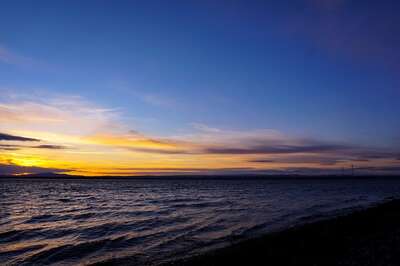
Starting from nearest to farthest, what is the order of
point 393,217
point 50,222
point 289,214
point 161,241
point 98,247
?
point 98,247
point 161,241
point 393,217
point 50,222
point 289,214

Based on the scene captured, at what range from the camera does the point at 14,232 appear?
2445 cm

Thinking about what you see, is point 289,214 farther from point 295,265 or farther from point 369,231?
point 295,265

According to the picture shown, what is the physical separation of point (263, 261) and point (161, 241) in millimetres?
8892

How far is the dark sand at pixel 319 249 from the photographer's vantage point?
44.5 feet

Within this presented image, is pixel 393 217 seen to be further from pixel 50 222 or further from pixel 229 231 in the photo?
pixel 50 222

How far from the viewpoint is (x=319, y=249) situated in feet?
51.3

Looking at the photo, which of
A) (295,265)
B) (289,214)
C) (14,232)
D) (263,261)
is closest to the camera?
(295,265)

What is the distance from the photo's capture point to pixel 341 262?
13.0m

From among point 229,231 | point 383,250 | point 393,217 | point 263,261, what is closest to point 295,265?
point 263,261

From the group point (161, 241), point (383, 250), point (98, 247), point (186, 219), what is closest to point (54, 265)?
point (98, 247)

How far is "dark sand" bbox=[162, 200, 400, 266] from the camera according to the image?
1355 cm

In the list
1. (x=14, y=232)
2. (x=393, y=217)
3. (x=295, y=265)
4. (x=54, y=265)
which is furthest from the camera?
(x=393, y=217)

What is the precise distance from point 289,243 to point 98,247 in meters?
10.2

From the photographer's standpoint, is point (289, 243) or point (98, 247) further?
point (98, 247)
